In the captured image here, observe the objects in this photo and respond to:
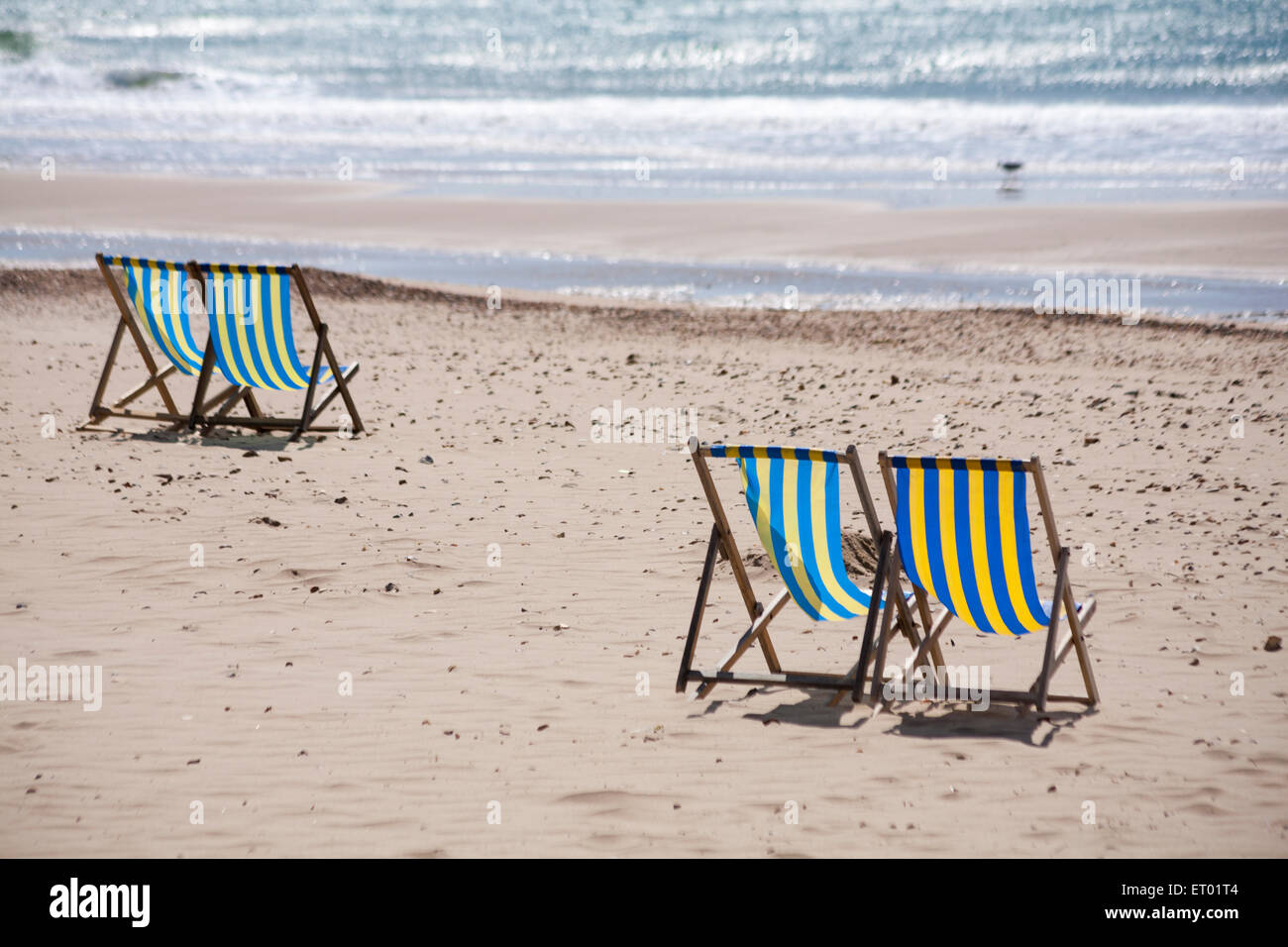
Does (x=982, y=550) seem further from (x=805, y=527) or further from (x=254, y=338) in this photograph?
(x=254, y=338)

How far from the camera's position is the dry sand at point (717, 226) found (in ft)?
54.5

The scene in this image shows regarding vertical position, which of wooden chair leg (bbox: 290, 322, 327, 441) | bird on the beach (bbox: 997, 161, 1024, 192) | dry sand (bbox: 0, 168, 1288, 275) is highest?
bird on the beach (bbox: 997, 161, 1024, 192)

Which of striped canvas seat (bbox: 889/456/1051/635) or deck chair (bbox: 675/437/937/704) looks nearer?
striped canvas seat (bbox: 889/456/1051/635)

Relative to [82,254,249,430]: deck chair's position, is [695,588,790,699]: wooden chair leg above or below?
below

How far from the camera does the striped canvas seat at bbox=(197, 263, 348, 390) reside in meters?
8.70

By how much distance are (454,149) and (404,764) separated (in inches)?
1051

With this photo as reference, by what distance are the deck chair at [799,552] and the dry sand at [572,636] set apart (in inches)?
5.7

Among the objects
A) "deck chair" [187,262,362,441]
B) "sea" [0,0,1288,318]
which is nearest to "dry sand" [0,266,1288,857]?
"deck chair" [187,262,362,441]

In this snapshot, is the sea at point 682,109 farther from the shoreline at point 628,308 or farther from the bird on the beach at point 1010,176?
the shoreline at point 628,308

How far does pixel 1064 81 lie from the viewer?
124 feet

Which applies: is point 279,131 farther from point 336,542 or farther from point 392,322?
point 336,542

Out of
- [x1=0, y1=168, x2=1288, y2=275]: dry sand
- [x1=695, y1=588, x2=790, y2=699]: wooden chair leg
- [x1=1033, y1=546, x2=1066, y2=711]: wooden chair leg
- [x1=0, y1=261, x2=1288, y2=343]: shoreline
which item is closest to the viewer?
[x1=1033, y1=546, x2=1066, y2=711]: wooden chair leg

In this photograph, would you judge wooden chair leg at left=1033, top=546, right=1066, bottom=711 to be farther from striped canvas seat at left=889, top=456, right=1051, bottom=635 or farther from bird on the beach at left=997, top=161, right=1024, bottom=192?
bird on the beach at left=997, top=161, right=1024, bottom=192

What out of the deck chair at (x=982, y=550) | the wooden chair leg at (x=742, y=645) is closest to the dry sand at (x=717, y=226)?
→ the deck chair at (x=982, y=550)
